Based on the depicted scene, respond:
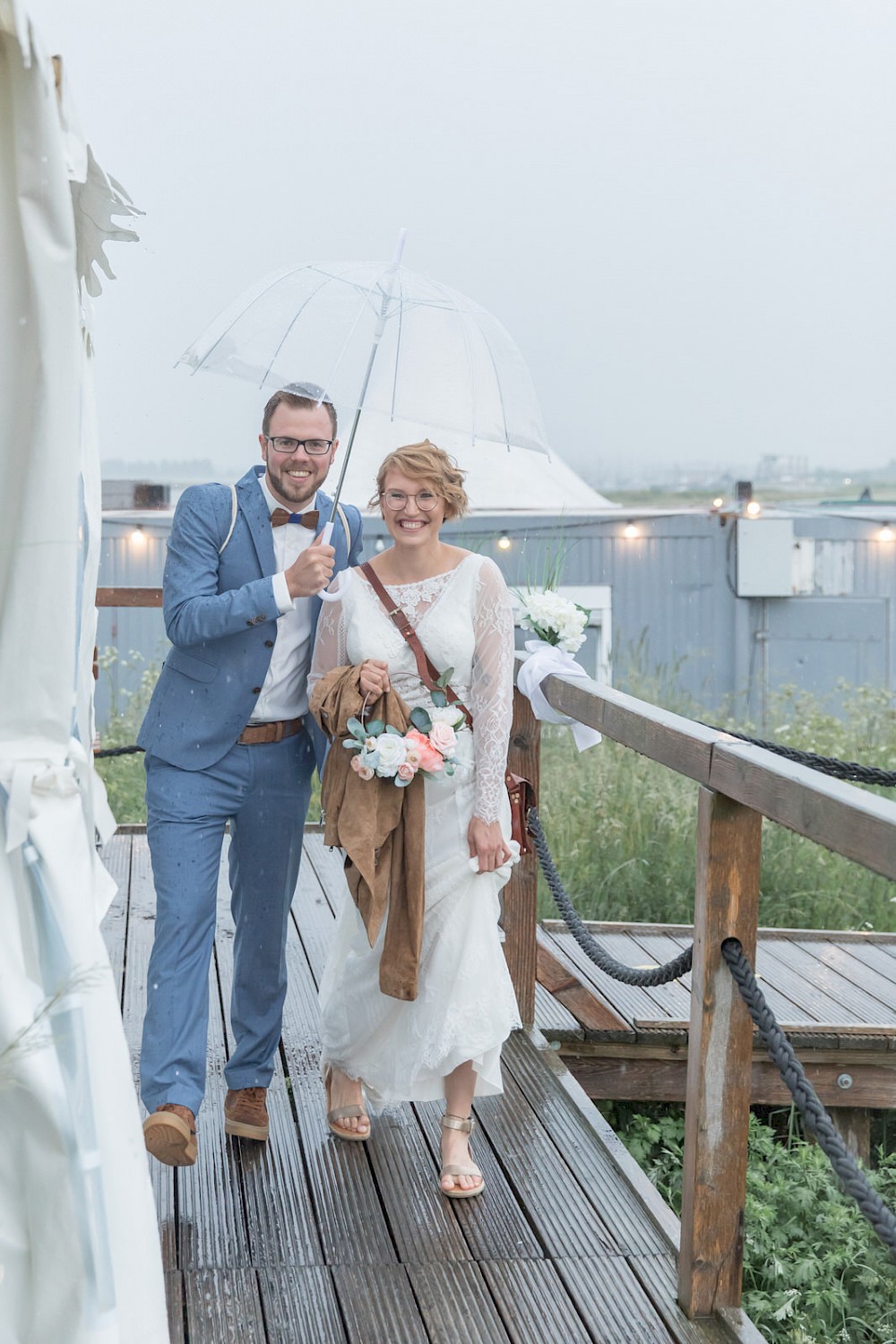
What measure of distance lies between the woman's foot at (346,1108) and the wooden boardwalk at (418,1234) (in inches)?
1.8

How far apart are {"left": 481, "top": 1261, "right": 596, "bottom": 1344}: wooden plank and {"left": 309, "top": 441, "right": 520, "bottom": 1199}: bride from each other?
35 cm

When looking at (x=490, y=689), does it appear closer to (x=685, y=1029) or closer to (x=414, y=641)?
(x=414, y=641)

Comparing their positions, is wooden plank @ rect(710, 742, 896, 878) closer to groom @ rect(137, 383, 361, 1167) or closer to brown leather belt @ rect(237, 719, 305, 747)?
groom @ rect(137, 383, 361, 1167)

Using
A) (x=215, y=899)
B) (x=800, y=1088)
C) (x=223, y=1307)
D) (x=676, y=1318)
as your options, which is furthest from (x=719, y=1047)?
(x=215, y=899)

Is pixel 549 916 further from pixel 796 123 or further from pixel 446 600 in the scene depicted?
pixel 796 123

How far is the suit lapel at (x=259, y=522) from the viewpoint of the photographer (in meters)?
3.37

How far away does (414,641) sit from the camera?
10.9 feet

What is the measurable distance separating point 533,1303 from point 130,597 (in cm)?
472

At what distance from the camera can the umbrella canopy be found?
3162 millimetres

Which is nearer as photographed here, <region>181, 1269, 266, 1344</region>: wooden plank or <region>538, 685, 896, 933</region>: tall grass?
<region>181, 1269, 266, 1344</region>: wooden plank

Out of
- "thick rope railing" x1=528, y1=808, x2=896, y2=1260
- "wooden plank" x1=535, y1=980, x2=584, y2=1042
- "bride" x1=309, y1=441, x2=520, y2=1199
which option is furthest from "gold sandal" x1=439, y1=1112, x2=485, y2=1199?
"wooden plank" x1=535, y1=980, x2=584, y2=1042

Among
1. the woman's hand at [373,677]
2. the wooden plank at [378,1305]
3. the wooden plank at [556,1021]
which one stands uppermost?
the woman's hand at [373,677]

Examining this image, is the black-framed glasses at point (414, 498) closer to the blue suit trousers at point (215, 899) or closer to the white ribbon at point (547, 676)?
the blue suit trousers at point (215, 899)

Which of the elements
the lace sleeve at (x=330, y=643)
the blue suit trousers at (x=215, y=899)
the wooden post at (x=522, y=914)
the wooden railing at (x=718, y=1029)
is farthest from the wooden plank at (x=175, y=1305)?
the wooden post at (x=522, y=914)
